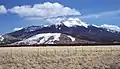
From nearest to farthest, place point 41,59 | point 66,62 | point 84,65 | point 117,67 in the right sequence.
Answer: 1. point 117,67
2. point 84,65
3. point 66,62
4. point 41,59

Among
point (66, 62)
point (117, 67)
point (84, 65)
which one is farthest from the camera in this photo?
point (66, 62)

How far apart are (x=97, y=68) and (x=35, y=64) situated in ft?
31.0

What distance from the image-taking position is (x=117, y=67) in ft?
119

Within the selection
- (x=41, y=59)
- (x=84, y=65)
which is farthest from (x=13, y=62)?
(x=84, y=65)

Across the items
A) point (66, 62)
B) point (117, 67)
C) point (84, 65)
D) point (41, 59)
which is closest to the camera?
point (117, 67)

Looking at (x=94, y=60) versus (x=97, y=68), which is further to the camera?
(x=94, y=60)

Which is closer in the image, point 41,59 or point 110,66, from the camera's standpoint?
point 110,66

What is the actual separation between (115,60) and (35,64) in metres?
11.7

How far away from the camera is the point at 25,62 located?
4316 cm

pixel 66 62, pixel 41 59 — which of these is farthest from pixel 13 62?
pixel 66 62

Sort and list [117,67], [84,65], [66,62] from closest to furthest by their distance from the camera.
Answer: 1. [117,67]
2. [84,65]
3. [66,62]

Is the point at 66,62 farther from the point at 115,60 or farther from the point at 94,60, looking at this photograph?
the point at 115,60

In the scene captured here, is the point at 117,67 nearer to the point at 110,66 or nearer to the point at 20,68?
the point at 110,66

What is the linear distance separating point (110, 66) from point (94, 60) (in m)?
5.38
